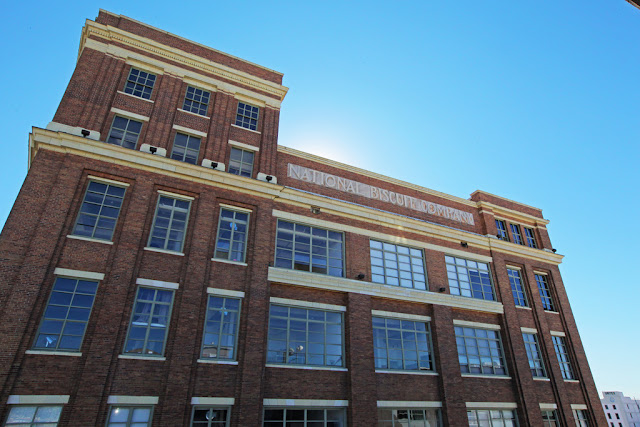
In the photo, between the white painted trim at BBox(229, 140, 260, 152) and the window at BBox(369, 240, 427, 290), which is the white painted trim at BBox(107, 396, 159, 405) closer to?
the window at BBox(369, 240, 427, 290)

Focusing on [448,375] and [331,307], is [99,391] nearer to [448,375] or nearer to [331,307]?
[331,307]

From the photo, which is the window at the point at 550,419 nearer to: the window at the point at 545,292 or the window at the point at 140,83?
the window at the point at 545,292

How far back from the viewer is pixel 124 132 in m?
16.1

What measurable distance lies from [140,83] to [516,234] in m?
22.5

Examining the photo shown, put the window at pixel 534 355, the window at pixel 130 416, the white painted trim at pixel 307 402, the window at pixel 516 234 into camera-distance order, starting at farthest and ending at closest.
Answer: the window at pixel 516 234 → the window at pixel 534 355 → the white painted trim at pixel 307 402 → the window at pixel 130 416

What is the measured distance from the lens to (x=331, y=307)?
16.8 metres

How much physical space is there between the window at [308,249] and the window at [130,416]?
696 cm

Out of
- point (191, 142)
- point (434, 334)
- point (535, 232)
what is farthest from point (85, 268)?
point (535, 232)

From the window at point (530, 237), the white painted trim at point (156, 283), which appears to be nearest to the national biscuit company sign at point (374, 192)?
the window at point (530, 237)

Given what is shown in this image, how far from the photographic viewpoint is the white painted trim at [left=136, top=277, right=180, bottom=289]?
13789mm

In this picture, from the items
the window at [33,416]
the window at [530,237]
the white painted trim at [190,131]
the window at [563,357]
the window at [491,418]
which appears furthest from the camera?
the window at [530,237]

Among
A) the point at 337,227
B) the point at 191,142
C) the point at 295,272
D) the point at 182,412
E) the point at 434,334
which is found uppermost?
the point at 191,142

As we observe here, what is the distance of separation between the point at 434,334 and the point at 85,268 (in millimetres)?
14459

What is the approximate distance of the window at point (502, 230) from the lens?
24239 mm
